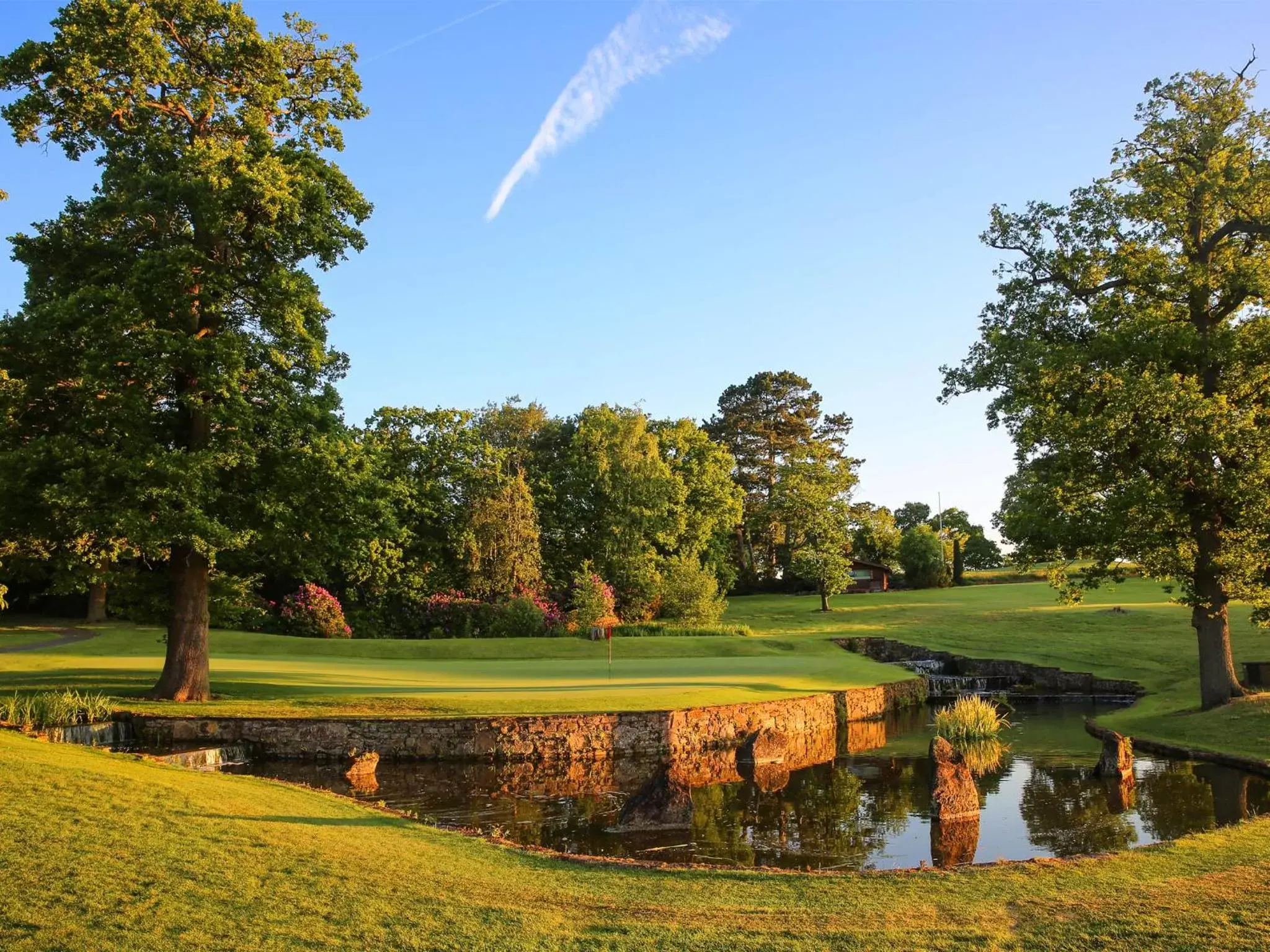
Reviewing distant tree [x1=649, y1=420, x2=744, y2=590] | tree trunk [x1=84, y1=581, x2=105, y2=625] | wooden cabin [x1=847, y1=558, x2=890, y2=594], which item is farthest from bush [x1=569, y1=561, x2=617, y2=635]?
wooden cabin [x1=847, y1=558, x2=890, y2=594]

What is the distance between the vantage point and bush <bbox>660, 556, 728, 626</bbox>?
4294 centimetres

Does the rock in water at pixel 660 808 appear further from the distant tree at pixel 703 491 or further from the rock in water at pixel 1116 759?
the distant tree at pixel 703 491

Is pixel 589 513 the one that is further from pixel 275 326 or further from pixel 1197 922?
pixel 1197 922

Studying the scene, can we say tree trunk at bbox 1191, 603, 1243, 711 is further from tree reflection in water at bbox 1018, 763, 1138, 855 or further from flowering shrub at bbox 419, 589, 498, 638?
flowering shrub at bbox 419, 589, 498, 638

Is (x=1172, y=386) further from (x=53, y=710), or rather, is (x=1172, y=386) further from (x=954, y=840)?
(x=53, y=710)

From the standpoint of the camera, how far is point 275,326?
64.3 feet

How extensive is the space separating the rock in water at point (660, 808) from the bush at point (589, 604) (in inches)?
950

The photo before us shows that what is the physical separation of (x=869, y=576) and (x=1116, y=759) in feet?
196

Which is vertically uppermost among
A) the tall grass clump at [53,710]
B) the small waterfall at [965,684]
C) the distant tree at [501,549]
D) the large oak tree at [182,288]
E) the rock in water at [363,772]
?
the large oak tree at [182,288]

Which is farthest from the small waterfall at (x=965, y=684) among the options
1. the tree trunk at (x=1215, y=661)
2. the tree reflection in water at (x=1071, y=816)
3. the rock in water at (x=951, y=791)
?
the rock in water at (x=951, y=791)

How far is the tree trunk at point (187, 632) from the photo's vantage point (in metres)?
19.8

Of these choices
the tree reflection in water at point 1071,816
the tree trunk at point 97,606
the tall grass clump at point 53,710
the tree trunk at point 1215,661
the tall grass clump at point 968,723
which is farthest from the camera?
the tree trunk at point 97,606

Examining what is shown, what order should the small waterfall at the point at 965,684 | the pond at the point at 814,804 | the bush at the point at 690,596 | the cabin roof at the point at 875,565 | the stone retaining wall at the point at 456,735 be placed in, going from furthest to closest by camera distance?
the cabin roof at the point at 875,565
the bush at the point at 690,596
the small waterfall at the point at 965,684
the stone retaining wall at the point at 456,735
the pond at the point at 814,804

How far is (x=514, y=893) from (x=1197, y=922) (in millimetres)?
5256
